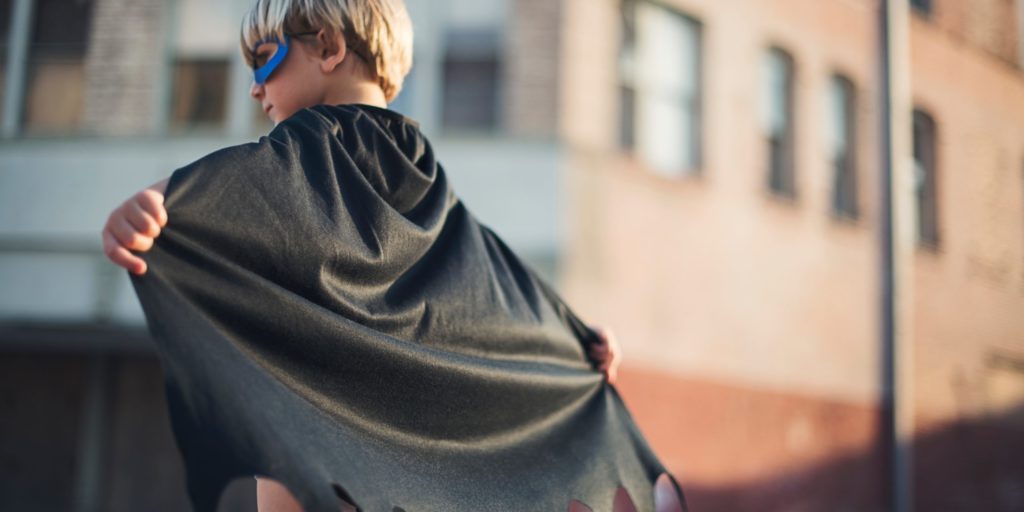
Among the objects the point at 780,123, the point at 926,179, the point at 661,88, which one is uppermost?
the point at 661,88

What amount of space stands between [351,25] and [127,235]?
0.77 m

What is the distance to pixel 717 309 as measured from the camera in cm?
1331

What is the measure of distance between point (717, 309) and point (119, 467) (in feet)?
22.3

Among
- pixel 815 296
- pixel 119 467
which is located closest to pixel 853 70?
pixel 815 296

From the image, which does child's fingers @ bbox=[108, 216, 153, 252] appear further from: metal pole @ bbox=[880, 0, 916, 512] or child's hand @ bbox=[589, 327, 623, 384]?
metal pole @ bbox=[880, 0, 916, 512]

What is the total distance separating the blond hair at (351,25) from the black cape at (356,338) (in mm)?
134

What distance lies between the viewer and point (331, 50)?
241 cm

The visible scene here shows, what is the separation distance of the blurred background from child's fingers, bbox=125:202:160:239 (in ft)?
29.0

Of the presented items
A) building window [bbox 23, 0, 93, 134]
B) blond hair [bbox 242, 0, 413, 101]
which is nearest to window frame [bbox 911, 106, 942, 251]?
building window [bbox 23, 0, 93, 134]

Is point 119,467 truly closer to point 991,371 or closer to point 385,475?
point 385,475

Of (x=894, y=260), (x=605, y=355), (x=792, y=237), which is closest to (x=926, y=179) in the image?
(x=792, y=237)

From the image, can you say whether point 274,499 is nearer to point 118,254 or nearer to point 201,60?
point 118,254

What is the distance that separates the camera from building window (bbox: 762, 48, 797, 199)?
14.7m

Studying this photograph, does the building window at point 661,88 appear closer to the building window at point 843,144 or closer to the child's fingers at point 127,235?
the building window at point 843,144
